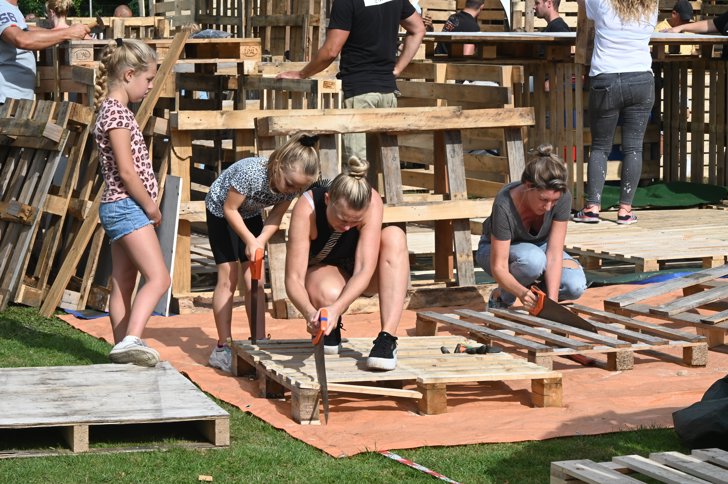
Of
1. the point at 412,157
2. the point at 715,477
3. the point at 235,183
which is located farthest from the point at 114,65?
the point at 412,157

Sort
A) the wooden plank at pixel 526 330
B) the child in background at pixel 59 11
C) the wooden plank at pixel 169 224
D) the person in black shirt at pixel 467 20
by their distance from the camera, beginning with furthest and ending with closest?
the person in black shirt at pixel 467 20 → the child in background at pixel 59 11 → the wooden plank at pixel 169 224 → the wooden plank at pixel 526 330

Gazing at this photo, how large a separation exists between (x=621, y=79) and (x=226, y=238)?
476cm

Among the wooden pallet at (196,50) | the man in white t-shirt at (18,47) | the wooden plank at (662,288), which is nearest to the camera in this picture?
the wooden plank at (662,288)

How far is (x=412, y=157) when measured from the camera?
13289mm

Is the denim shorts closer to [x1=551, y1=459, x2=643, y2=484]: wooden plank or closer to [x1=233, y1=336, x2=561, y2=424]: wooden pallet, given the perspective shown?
[x1=233, y1=336, x2=561, y2=424]: wooden pallet

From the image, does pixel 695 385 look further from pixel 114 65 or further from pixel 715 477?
pixel 114 65

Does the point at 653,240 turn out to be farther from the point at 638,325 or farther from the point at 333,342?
the point at 333,342

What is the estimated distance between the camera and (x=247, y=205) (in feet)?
23.7

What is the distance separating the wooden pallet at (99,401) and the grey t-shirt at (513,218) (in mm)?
2390

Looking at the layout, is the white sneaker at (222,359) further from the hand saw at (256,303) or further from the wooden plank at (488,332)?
the wooden plank at (488,332)

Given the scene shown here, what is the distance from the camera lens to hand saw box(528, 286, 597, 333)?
7520 millimetres

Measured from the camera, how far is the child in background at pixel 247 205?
6.81m

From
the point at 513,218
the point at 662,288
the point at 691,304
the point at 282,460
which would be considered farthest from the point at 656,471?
the point at 662,288

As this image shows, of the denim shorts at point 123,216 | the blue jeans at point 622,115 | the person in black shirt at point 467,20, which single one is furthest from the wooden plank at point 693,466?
the person in black shirt at point 467,20
